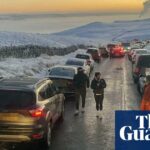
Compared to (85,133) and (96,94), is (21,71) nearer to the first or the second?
(96,94)

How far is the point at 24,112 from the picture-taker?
1220 cm

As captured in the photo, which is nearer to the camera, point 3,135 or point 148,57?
point 3,135

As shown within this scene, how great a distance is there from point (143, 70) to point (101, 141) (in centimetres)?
1377

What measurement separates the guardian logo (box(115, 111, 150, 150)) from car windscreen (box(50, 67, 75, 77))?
53.1 ft

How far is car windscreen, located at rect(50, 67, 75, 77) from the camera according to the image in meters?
23.3

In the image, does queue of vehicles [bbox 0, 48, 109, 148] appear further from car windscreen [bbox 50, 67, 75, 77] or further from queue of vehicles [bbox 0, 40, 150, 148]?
car windscreen [bbox 50, 67, 75, 77]

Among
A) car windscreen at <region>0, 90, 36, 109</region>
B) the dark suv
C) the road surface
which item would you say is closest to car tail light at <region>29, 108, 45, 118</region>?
the dark suv

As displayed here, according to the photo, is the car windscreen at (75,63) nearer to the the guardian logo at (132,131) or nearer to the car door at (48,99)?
the car door at (48,99)

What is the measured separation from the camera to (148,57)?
2798 centimetres

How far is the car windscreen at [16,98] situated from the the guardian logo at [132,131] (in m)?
5.54

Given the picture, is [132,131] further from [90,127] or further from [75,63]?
[75,63]

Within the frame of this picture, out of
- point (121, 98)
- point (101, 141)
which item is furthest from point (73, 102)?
point (101, 141)

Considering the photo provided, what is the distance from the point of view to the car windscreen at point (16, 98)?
12.4 meters

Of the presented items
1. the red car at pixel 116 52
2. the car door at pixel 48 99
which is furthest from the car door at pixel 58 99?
the red car at pixel 116 52
